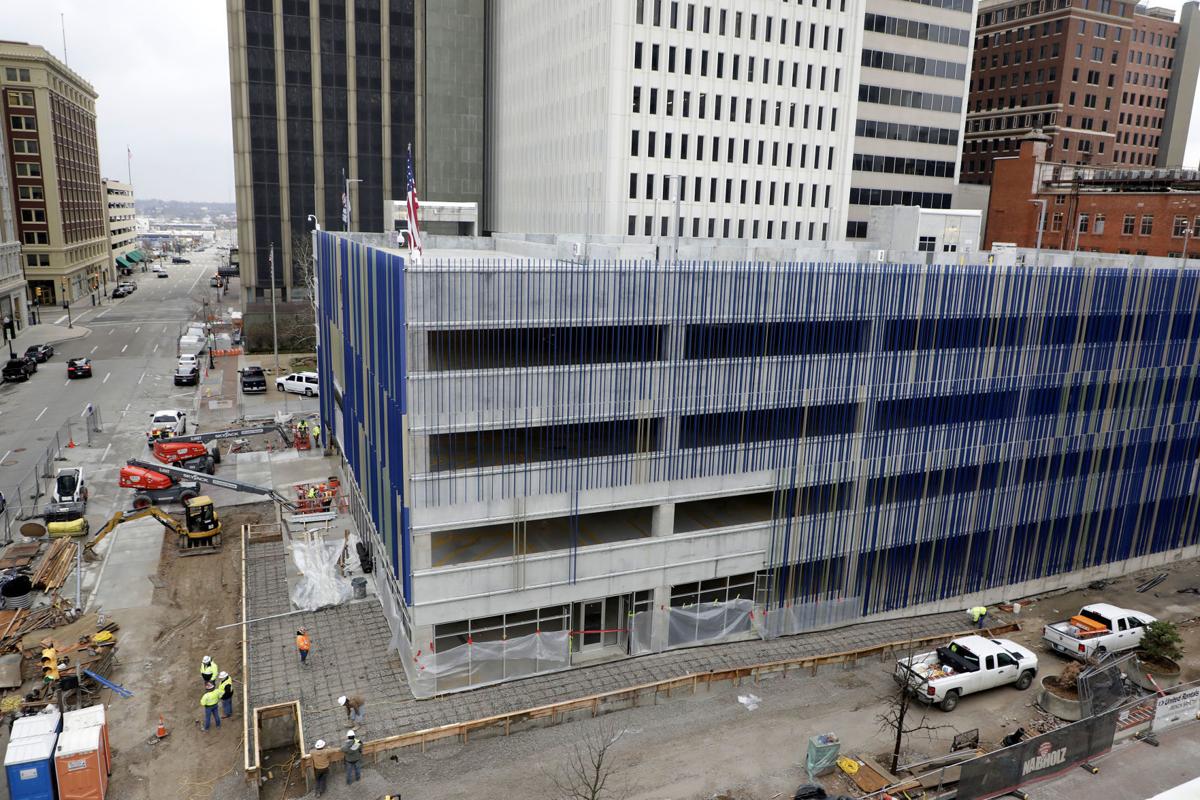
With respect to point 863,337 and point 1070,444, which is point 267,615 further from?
point 1070,444

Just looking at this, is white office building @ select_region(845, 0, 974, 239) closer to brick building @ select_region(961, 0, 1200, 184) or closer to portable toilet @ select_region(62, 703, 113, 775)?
brick building @ select_region(961, 0, 1200, 184)

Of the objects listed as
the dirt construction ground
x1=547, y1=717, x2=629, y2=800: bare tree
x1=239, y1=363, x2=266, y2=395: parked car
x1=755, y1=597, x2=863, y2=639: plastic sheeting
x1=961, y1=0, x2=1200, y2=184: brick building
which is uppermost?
x1=961, y1=0, x2=1200, y2=184: brick building

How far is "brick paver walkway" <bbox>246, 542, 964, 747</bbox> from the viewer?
1101 inches

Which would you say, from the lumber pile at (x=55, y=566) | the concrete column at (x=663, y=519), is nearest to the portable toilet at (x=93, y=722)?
the lumber pile at (x=55, y=566)

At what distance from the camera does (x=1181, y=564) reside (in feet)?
146

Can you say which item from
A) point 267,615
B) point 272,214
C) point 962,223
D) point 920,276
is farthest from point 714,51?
point 272,214

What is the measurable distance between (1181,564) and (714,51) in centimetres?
4789

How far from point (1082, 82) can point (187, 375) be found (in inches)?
4452

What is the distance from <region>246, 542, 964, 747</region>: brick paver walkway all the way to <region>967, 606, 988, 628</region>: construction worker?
685 mm

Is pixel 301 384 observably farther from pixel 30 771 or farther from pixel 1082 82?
pixel 1082 82

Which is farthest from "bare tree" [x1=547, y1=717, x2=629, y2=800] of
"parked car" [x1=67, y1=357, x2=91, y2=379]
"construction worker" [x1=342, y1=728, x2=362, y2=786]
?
"parked car" [x1=67, y1=357, x2=91, y2=379]

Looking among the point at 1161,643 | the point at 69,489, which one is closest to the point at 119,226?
the point at 69,489

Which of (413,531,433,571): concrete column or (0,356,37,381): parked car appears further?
(0,356,37,381): parked car

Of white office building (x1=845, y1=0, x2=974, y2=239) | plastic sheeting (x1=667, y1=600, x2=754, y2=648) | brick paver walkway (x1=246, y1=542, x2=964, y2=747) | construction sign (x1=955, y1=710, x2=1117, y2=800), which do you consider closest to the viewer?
construction sign (x1=955, y1=710, x2=1117, y2=800)
